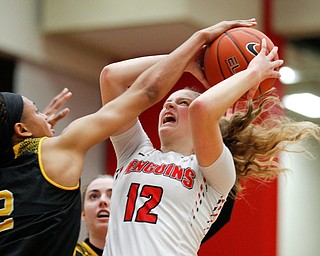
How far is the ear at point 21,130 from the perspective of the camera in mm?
2805

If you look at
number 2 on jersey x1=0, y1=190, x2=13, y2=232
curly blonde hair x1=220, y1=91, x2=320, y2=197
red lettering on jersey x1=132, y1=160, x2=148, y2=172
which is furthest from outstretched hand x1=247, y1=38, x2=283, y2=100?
number 2 on jersey x1=0, y1=190, x2=13, y2=232

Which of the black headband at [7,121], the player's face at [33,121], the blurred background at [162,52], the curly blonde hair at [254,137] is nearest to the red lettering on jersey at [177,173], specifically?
the curly blonde hair at [254,137]

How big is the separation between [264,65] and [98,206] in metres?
1.75

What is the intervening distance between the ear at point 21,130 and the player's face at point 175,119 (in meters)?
0.60

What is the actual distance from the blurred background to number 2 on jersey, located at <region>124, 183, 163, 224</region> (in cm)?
346

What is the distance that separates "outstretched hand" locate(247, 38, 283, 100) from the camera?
9.95ft

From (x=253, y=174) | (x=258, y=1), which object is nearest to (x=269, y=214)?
(x=258, y=1)

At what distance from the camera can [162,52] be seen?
733 cm

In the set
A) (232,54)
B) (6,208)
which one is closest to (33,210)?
(6,208)

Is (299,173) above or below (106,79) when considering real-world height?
below

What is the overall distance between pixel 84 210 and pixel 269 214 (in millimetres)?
2829

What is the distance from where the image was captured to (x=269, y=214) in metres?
6.96

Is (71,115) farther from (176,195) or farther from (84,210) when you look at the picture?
(176,195)

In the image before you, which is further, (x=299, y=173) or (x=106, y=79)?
(x=299, y=173)
